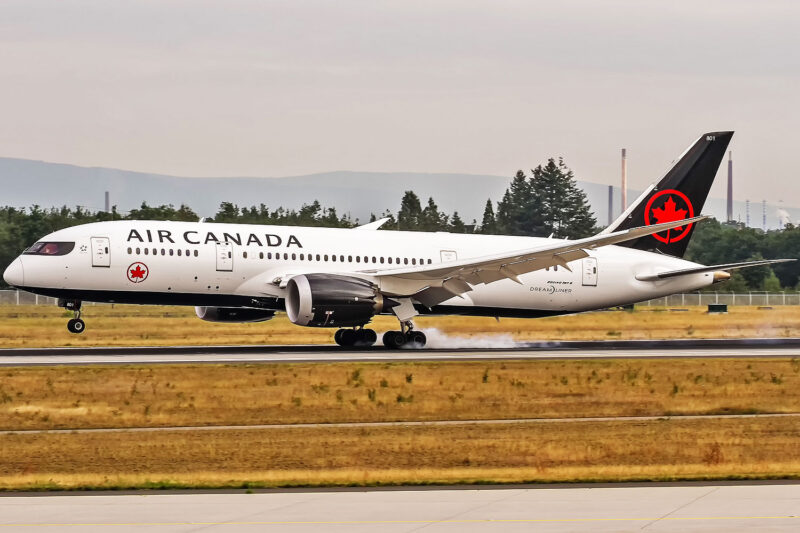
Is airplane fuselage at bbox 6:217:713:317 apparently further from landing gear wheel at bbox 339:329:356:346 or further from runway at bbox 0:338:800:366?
landing gear wheel at bbox 339:329:356:346

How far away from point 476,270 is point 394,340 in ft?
12.2

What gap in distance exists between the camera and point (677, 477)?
18656 mm

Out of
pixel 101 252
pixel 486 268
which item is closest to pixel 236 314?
pixel 101 252

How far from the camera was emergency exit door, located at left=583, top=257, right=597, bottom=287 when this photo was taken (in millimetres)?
44406

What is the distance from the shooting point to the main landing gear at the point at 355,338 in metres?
42.0

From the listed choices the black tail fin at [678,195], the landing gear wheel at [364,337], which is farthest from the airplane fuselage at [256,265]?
the landing gear wheel at [364,337]

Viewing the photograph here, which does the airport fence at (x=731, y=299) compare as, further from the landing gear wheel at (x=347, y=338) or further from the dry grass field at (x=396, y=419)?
Result: the dry grass field at (x=396, y=419)

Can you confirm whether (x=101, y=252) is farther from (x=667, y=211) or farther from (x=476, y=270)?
(x=667, y=211)

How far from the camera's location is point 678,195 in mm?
46344

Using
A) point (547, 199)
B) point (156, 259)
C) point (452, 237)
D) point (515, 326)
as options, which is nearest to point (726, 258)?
point (547, 199)

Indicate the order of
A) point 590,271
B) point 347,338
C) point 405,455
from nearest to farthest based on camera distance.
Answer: point 405,455, point 347,338, point 590,271

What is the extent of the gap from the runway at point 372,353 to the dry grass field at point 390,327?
3250 mm

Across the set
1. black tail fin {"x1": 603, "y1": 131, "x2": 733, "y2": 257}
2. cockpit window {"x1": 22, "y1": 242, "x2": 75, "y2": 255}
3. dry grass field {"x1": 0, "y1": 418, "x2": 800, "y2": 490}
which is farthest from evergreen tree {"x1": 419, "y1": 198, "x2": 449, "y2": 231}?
dry grass field {"x1": 0, "y1": 418, "x2": 800, "y2": 490}

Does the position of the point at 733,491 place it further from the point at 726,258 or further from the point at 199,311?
the point at 726,258
